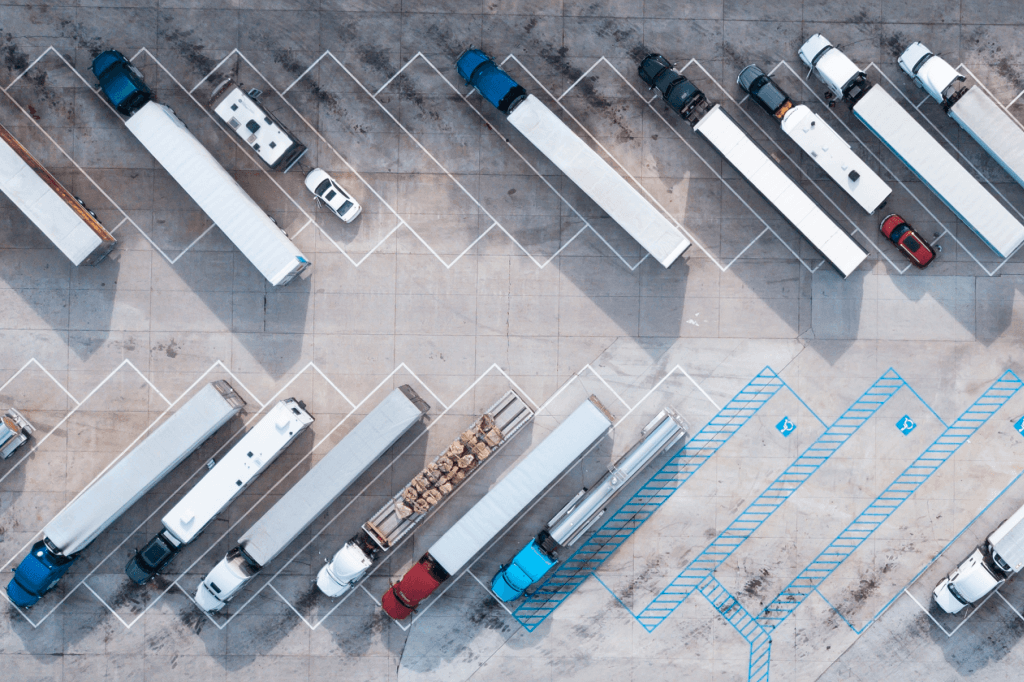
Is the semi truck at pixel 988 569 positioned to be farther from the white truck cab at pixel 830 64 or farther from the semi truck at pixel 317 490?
the semi truck at pixel 317 490

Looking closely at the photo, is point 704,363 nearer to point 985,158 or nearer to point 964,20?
point 985,158

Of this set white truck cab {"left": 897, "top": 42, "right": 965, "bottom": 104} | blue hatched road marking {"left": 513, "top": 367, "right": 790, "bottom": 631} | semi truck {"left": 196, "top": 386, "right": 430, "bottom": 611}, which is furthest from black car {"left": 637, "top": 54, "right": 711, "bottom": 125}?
semi truck {"left": 196, "top": 386, "right": 430, "bottom": 611}

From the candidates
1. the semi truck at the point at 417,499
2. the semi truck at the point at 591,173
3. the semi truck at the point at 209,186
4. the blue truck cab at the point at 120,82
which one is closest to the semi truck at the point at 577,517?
the semi truck at the point at 417,499

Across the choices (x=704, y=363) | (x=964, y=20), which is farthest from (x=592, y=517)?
(x=964, y=20)

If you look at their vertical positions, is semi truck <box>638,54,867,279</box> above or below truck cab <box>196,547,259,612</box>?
below

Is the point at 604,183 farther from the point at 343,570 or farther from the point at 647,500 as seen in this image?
the point at 343,570

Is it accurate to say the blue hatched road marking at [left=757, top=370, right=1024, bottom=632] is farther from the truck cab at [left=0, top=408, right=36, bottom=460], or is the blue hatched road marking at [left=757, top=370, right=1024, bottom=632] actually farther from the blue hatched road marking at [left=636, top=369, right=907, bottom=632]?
the truck cab at [left=0, top=408, right=36, bottom=460]
